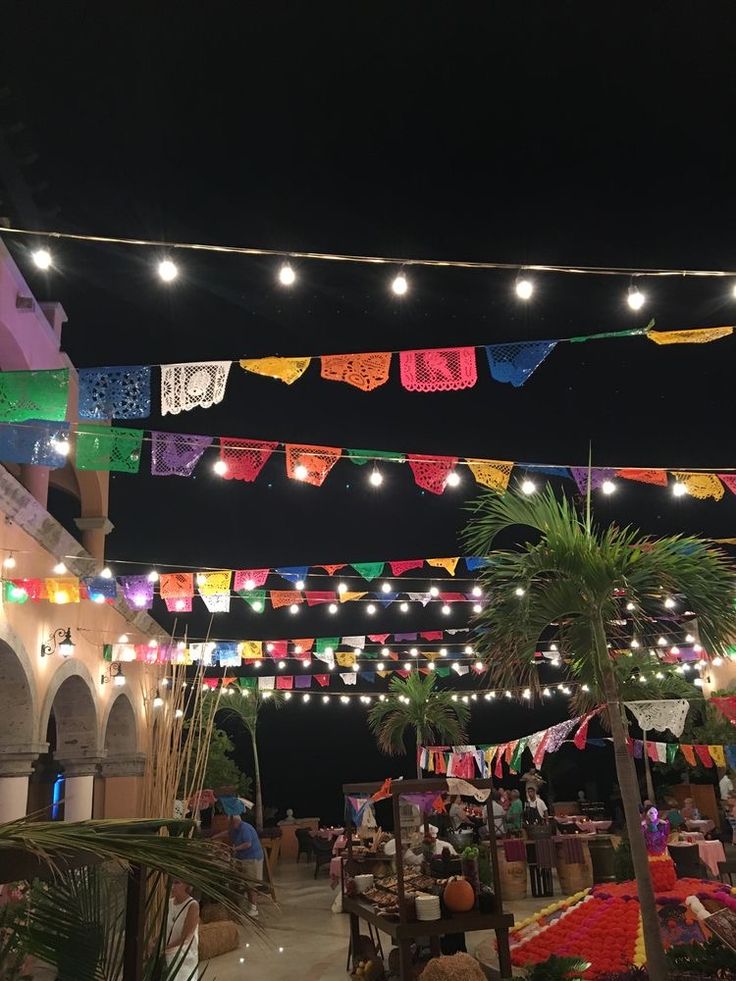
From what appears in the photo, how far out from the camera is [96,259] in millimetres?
7578

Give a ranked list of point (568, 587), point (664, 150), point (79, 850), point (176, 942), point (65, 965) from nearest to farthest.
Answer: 1. point (79, 850)
2. point (65, 965)
3. point (176, 942)
4. point (568, 587)
5. point (664, 150)

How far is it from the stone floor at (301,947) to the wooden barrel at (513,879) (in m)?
0.29

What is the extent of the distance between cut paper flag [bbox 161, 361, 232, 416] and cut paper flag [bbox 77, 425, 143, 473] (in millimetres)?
504

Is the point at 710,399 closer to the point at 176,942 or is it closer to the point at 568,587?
the point at 568,587

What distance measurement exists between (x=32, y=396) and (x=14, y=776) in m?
4.20

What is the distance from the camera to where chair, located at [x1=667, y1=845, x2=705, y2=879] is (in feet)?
26.9

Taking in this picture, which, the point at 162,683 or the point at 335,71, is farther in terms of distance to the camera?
the point at 335,71

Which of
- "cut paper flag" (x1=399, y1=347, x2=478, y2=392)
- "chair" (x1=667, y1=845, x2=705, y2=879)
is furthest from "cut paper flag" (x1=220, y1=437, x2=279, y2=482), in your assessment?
"chair" (x1=667, y1=845, x2=705, y2=879)

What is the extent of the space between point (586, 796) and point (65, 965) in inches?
719

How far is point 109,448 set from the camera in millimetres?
5781

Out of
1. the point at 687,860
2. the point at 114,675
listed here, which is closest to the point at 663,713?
the point at 687,860

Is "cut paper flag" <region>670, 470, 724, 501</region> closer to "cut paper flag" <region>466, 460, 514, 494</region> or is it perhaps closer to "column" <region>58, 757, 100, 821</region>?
"cut paper flag" <region>466, 460, 514, 494</region>

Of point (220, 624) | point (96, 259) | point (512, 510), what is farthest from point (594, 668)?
point (220, 624)

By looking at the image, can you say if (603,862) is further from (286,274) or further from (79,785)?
(286,274)
